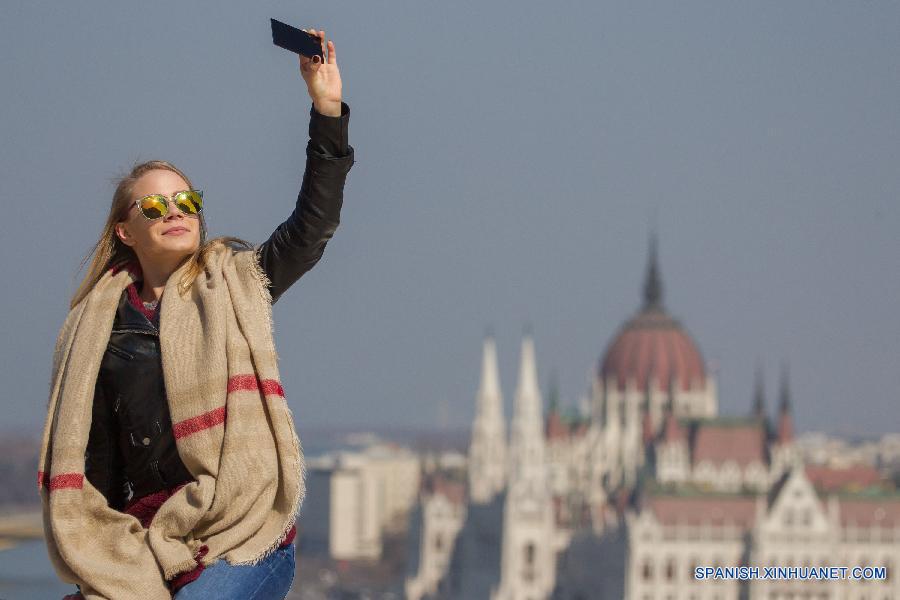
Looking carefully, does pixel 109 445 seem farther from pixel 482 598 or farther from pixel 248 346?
pixel 482 598

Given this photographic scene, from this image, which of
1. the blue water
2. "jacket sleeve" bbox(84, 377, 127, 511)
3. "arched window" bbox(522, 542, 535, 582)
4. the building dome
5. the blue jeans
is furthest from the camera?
the building dome

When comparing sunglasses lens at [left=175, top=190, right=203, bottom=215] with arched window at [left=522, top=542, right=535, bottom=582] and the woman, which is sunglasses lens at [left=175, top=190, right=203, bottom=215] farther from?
arched window at [left=522, top=542, right=535, bottom=582]

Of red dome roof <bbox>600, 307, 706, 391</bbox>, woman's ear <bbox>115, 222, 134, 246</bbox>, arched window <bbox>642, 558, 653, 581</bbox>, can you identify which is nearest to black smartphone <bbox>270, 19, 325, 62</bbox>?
woman's ear <bbox>115, 222, 134, 246</bbox>

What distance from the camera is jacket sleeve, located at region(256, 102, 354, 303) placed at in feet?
15.5

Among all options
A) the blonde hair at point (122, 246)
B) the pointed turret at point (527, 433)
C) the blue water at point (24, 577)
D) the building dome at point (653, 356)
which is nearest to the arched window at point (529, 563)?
the pointed turret at point (527, 433)

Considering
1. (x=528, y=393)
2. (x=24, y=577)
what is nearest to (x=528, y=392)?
(x=528, y=393)

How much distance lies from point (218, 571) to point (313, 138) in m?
0.98

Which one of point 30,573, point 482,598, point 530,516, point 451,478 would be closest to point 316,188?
point 30,573

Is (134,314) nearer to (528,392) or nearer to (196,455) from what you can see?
A: (196,455)

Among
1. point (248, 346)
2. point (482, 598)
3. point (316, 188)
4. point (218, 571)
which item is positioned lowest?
point (482, 598)

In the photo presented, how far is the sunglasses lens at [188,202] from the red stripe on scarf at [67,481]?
65cm

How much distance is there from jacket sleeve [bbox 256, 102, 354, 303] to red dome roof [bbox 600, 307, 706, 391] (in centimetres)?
8216

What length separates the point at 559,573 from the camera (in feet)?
246

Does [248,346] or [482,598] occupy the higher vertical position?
[248,346]
